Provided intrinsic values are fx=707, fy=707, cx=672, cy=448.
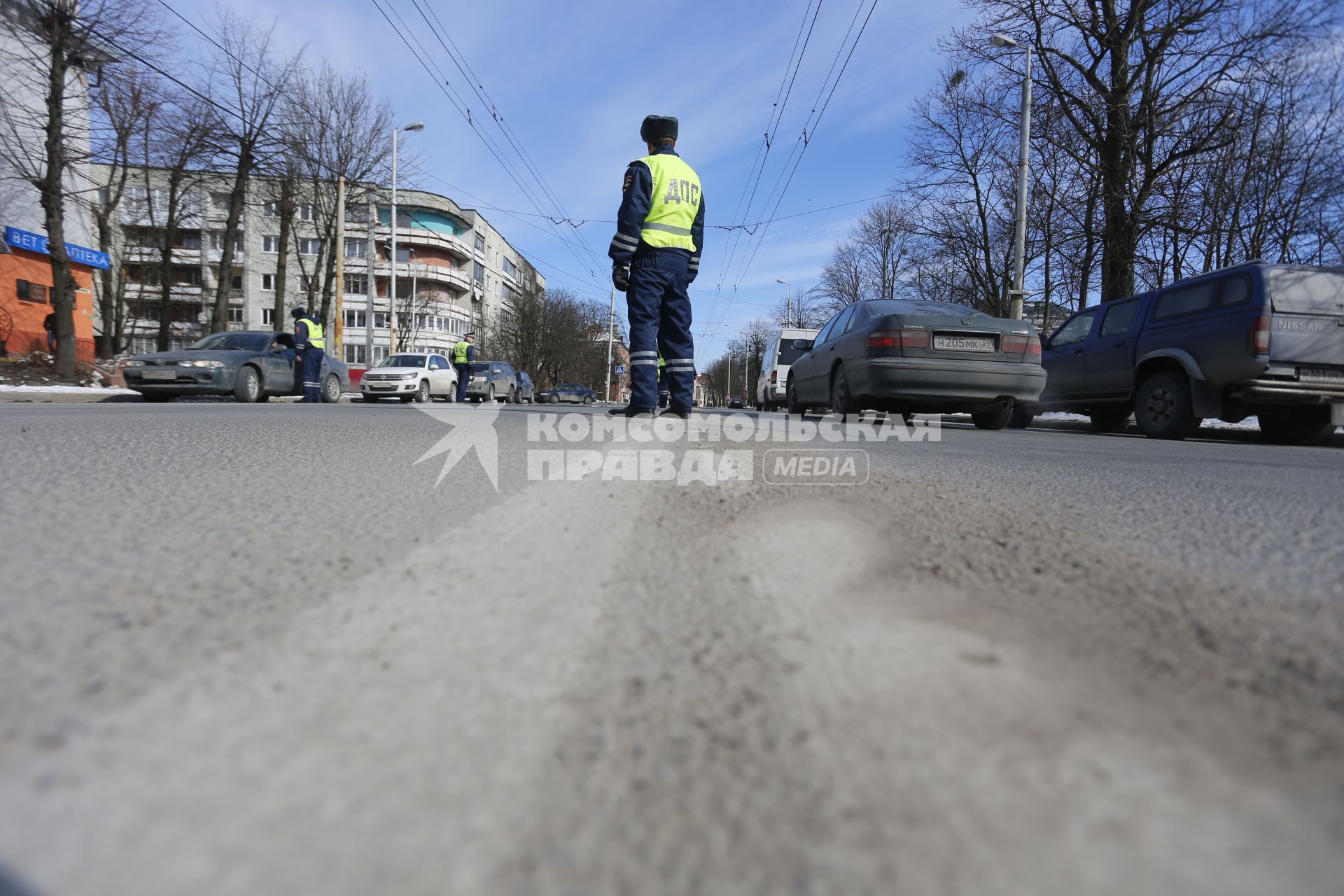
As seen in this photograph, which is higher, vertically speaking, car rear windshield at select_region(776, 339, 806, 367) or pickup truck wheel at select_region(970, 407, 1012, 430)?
car rear windshield at select_region(776, 339, 806, 367)

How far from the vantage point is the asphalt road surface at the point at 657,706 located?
0.64 meters

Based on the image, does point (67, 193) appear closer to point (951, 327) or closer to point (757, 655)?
point (951, 327)

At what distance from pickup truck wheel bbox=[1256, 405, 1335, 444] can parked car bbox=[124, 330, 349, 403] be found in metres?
14.6

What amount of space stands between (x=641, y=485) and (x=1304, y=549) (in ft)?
5.66

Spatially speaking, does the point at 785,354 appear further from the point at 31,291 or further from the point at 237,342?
the point at 31,291

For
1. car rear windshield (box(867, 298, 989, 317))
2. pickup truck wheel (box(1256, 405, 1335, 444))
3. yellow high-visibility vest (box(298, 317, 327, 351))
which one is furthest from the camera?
yellow high-visibility vest (box(298, 317, 327, 351))

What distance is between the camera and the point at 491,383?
88.0ft

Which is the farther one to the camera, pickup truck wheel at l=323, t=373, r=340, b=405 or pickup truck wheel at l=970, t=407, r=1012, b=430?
pickup truck wheel at l=323, t=373, r=340, b=405

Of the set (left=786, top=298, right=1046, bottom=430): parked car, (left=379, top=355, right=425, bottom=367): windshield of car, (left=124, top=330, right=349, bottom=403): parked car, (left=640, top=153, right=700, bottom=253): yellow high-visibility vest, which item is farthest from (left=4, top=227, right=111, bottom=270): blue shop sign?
(left=786, top=298, right=1046, bottom=430): parked car

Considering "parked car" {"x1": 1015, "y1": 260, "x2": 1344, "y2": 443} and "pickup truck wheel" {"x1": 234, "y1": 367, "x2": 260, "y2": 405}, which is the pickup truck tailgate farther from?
"pickup truck wheel" {"x1": 234, "y1": 367, "x2": 260, "y2": 405}

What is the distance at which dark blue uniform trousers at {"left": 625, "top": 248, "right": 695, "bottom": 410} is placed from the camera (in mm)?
5234

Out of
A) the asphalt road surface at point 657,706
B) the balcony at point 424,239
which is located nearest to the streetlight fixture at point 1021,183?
the asphalt road surface at point 657,706

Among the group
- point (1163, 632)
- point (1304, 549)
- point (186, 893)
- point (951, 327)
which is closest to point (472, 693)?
point (186, 893)

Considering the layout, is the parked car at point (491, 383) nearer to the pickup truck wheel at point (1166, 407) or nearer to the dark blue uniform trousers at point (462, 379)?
the dark blue uniform trousers at point (462, 379)
